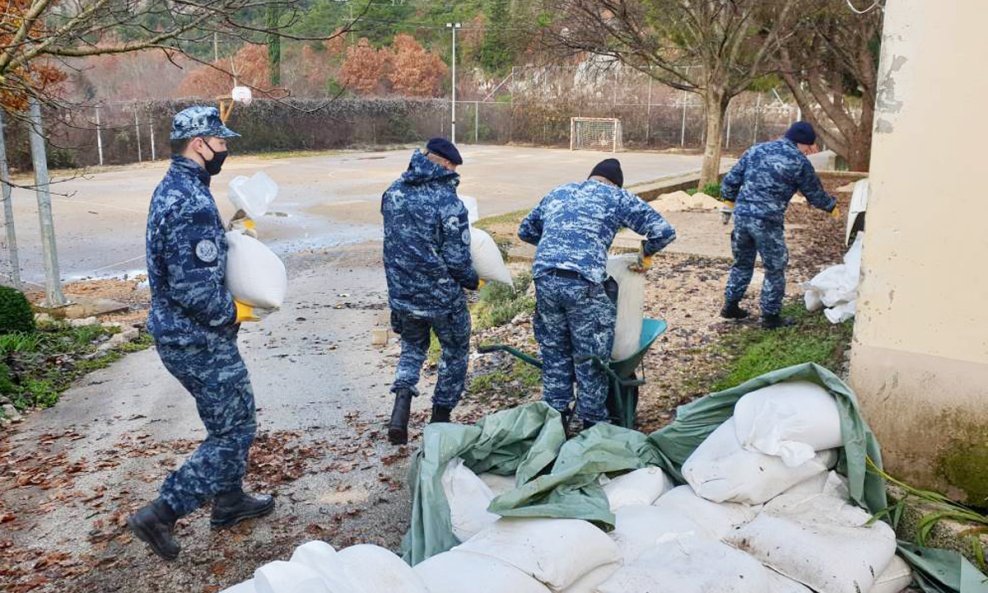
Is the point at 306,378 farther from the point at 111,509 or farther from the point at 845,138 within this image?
the point at 845,138

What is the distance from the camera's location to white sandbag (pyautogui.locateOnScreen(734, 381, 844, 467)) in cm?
312

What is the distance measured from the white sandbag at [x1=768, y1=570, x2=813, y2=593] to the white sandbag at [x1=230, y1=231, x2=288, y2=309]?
2.08 meters

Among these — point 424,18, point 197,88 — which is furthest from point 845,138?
point 424,18

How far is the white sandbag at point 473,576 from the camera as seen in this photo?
8.25 ft

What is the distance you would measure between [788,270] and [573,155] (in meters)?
22.0

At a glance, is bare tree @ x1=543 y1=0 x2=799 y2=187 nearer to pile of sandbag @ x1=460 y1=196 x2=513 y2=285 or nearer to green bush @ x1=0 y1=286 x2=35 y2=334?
green bush @ x1=0 y1=286 x2=35 y2=334

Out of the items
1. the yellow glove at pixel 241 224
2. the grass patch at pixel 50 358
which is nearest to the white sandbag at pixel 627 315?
the yellow glove at pixel 241 224

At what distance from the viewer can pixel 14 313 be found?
7531mm

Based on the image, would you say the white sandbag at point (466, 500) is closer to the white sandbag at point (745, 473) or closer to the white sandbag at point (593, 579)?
the white sandbag at point (593, 579)

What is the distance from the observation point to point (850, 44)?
1594 centimetres

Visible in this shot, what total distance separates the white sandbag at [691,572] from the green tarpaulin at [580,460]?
218mm

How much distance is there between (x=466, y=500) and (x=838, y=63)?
15939mm

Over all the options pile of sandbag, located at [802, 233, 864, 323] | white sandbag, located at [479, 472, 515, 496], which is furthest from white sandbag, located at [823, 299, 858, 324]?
white sandbag, located at [479, 472, 515, 496]

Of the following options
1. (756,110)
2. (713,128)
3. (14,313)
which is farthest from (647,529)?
(756,110)
